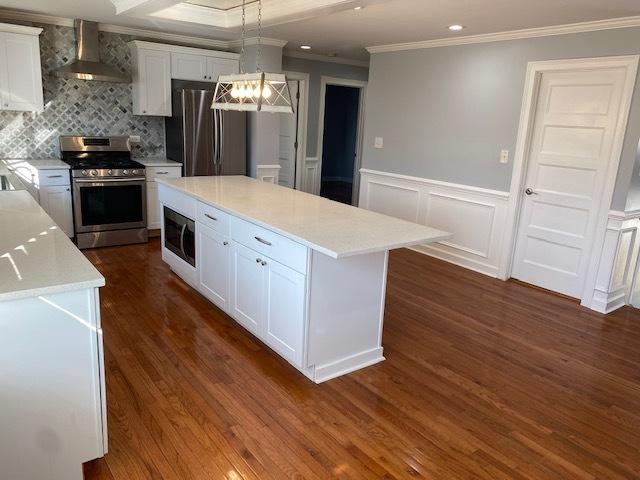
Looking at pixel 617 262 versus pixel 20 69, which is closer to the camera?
pixel 617 262

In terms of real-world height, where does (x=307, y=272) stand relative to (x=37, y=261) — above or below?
below

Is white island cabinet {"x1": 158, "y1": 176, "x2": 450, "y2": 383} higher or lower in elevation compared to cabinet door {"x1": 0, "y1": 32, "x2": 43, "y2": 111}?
lower

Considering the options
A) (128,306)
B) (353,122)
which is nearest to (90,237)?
(128,306)

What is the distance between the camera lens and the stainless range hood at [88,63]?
5.02m

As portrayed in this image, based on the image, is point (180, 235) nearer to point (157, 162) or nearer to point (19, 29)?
point (157, 162)

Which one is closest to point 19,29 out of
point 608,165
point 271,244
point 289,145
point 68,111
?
point 68,111

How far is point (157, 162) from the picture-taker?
5648 mm

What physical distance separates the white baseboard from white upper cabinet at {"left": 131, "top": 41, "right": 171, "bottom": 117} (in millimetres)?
4018

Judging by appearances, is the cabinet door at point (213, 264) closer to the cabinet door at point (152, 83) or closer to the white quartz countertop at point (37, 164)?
the white quartz countertop at point (37, 164)

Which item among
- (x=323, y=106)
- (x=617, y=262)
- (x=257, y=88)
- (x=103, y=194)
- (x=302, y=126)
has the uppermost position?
(x=323, y=106)

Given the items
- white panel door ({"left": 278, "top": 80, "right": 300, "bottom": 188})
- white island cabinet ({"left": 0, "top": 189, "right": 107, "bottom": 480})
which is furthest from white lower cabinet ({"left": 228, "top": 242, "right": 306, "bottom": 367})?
white panel door ({"left": 278, "top": 80, "right": 300, "bottom": 188})

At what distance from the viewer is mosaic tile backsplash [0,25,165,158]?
5180mm

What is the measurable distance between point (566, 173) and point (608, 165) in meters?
0.38

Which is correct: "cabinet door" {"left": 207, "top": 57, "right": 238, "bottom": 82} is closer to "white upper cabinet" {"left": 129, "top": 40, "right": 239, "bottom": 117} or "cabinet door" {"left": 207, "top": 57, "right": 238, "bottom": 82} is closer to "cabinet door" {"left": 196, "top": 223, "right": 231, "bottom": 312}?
"white upper cabinet" {"left": 129, "top": 40, "right": 239, "bottom": 117}
